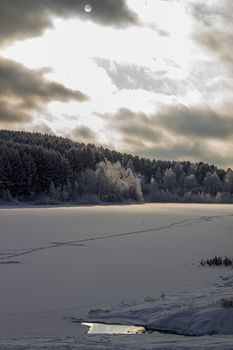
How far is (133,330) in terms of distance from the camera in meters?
10.5

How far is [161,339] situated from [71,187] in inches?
3932

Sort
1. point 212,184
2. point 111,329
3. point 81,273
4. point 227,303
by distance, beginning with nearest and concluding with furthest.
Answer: point 111,329
point 227,303
point 81,273
point 212,184

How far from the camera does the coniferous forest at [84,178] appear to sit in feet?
305

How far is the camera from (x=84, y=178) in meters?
114

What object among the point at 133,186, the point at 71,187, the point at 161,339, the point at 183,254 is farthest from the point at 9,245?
the point at 133,186

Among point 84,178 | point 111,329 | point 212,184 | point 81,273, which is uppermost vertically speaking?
point 212,184

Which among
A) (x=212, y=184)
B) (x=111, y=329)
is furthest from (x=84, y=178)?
(x=111, y=329)

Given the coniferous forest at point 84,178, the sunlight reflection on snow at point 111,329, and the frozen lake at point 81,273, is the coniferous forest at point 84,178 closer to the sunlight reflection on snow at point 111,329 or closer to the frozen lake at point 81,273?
the frozen lake at point 81,273

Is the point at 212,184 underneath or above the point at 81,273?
above

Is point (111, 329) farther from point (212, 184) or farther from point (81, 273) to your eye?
point (212, 184)

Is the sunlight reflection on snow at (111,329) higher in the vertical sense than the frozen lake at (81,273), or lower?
lower

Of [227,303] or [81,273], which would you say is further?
[81,273]

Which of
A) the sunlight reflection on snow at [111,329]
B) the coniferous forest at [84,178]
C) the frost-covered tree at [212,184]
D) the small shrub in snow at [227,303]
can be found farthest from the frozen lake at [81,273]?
the frost-covered tree at [212,184]

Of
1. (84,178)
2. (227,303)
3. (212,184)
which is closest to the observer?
(227,303)
